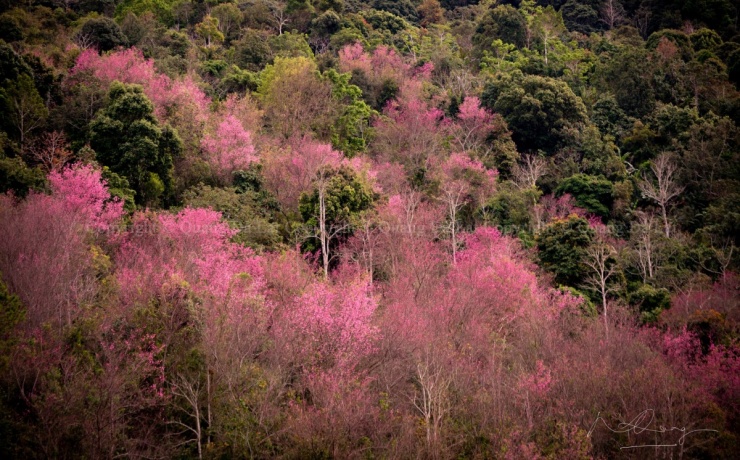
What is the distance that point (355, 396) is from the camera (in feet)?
49.3

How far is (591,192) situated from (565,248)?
29.1 feet

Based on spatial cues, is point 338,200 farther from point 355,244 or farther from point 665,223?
point 665,223

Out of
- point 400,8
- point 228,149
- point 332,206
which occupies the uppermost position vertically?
point 400,8

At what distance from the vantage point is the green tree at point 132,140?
24328 mm

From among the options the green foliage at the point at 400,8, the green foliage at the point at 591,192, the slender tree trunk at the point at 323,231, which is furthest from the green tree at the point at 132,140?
the green foliage at the point at 400,8

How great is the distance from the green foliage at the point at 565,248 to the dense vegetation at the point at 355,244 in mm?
123

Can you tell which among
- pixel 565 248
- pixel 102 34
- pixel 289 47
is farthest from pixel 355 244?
pixel 289 47

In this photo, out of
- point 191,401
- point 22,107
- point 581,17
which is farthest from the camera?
point 581,17

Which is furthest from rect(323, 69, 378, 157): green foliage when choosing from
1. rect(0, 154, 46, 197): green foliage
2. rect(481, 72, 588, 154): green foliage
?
rect(0, 154, 46, 197): green foliage

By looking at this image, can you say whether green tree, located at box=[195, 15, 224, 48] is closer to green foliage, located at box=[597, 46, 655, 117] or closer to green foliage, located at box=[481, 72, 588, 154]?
green foliage, located at box=[481, 72, 588, 154]

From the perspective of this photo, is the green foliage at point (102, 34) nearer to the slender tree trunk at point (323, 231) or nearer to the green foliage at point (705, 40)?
the slender tree trunk at point (323, 231)

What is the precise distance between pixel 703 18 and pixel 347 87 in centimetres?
4509

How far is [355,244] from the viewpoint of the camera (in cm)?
2578

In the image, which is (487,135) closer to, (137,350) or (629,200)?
(629,200)
